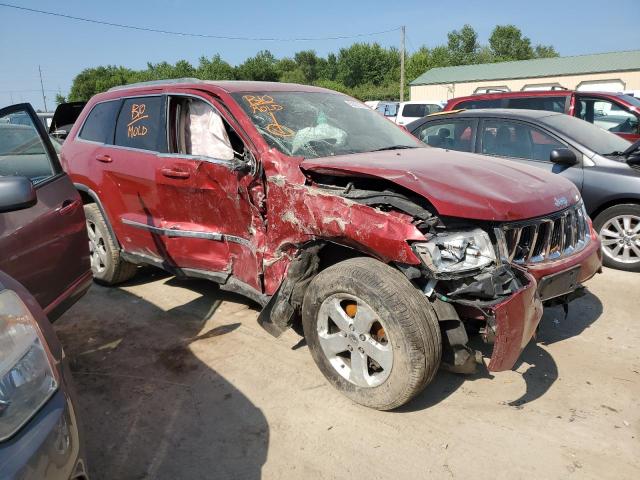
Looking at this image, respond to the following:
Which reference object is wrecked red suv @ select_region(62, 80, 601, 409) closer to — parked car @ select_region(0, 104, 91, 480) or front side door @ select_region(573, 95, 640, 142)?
parked car @ select_region(0, 104, 91, 480)

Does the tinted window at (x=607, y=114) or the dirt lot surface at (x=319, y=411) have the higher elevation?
the tinted window at (x=607, y=114)

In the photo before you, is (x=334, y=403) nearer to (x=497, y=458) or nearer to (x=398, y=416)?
(x=398, y=416)

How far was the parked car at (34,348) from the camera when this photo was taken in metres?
1.37

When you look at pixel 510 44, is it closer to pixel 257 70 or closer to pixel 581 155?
pixel 257 70

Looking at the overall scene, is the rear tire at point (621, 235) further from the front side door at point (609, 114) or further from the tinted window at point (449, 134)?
the front side door at point (609, 114)

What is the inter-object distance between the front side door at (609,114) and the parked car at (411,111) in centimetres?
1167

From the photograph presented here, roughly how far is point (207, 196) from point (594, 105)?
248 inches

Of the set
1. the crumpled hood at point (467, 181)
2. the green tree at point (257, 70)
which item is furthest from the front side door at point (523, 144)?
the green tree at point (257, 70)

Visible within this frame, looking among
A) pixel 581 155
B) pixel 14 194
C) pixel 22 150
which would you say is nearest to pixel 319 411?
pixel 14 194

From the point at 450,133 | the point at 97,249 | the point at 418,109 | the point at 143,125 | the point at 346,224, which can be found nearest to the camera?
the point at 346,224

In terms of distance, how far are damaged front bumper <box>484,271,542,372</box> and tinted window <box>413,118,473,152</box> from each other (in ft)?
12.5

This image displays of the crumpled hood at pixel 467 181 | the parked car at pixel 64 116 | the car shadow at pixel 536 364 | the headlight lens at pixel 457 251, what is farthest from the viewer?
the parked car at pixel 64 116

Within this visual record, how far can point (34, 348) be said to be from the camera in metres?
1.58

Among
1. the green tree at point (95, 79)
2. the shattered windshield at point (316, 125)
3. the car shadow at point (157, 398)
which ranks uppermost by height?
the green tree at point (95, 79)
